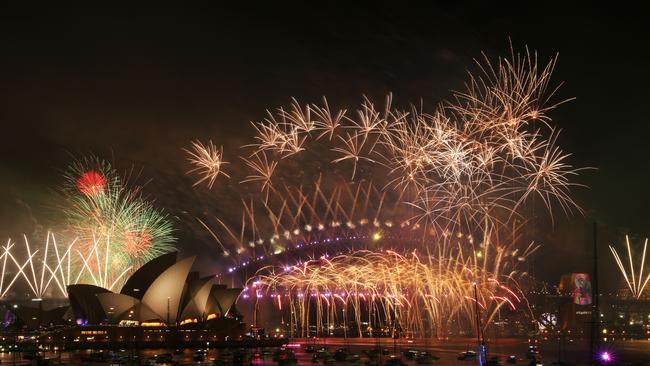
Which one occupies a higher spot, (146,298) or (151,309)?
(146,298)

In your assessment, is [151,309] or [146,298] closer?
[146,298]

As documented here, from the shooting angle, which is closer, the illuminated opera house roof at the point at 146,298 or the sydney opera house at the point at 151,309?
the sydney opera house at the point at 151,309

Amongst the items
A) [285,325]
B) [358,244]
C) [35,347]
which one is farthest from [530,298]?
[35,347]

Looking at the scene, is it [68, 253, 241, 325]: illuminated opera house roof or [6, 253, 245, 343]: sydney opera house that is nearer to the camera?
[6, 253, 245, 343]: sydney opera house

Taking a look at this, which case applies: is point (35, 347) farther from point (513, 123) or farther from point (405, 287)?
point (513, 123)
